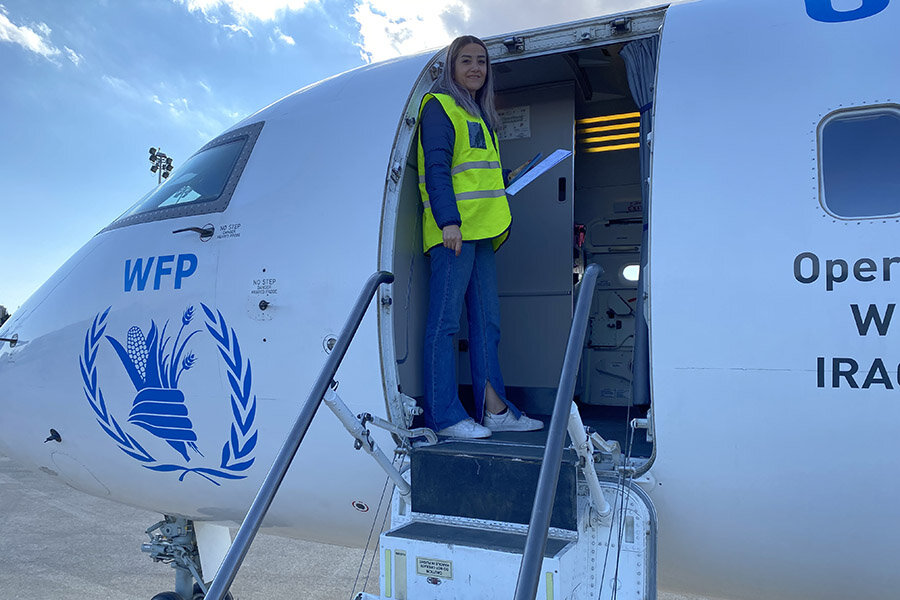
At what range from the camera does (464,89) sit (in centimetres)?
350

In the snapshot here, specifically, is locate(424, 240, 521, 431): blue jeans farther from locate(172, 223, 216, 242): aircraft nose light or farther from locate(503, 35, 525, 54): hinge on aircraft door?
locate(172, 223, 216, 242): aircraft nose light

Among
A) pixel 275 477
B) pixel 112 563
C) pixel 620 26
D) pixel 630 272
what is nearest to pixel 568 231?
pixel 630 272

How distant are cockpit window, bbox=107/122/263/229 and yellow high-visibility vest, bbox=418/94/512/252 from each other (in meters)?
1.17

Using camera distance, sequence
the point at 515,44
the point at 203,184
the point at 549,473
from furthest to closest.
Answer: the point at 203,184 < the point at 515,44 < the point at 549,473

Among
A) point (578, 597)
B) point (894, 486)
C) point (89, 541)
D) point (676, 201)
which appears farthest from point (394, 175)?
point (89, 541)

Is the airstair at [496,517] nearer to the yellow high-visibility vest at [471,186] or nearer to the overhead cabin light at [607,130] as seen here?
the yellow high-visibility vest at [471,186]

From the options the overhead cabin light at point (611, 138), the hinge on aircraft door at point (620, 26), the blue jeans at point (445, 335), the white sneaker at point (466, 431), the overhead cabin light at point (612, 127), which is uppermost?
the overhead cabin light at point (612, 127)

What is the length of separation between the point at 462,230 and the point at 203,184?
1683 mm

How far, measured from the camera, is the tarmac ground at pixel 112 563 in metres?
6.61

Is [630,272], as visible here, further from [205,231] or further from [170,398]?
[170,398]

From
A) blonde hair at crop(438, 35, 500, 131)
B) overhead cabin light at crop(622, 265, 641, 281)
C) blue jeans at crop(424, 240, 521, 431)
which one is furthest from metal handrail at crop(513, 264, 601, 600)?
overhead cabin light at crop(622, 265, 641, 281)

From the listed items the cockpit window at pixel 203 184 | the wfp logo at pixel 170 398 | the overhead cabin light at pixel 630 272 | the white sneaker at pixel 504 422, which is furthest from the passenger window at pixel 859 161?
the cockpit window at pixel 203 184

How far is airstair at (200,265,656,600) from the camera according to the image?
223 cm

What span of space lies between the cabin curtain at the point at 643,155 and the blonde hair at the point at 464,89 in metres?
0.82
